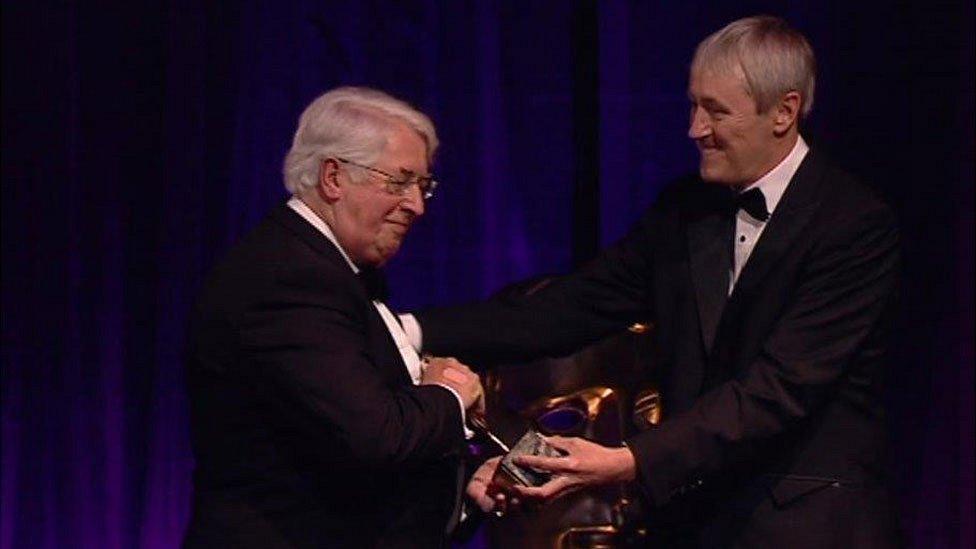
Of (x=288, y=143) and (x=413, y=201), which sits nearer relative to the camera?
(x=413, y=201)

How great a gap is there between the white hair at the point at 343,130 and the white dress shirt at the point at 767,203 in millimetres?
623

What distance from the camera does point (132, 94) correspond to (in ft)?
12.6

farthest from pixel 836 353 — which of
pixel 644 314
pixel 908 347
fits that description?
pixel 908 347

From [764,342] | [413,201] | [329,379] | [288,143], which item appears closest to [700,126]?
[764,342]

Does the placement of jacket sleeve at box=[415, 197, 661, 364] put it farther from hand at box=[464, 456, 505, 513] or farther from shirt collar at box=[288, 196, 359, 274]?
shirt collar at box=[288, 196, 359, 274]

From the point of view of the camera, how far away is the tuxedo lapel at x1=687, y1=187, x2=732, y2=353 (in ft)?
9.43

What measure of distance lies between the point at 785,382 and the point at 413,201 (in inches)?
27.1

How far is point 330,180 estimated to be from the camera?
8.70 ft

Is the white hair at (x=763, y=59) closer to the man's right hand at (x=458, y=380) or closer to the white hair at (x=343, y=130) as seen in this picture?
the white hair at (x=343, y=130)

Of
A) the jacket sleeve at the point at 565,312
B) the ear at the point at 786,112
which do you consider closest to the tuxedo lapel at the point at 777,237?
the ear at the point at 786,112

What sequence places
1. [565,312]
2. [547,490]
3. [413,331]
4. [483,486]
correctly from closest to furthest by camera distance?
1. [547,490]
2. [483,486]
3. [413,331]
4. [565,312]

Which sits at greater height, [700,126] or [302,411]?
[700,126]

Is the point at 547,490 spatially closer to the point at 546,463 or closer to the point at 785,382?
the point at 546,463

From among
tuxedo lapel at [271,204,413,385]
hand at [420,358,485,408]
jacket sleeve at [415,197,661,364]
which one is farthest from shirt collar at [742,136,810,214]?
tuxedo lapel at [271,204,413,385]
